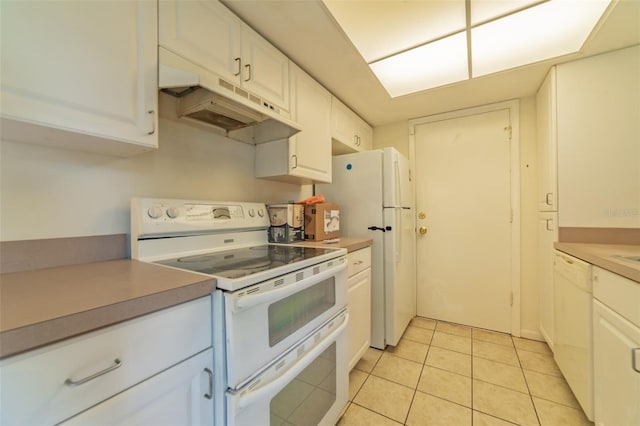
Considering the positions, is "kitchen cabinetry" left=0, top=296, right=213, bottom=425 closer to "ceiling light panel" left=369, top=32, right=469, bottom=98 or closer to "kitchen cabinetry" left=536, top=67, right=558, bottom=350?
"ceiling light panel" left=369, top=32, right=469, bottom=98

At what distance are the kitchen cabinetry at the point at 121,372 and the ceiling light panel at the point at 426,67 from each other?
6.46 feet

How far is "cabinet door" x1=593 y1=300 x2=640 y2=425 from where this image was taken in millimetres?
938

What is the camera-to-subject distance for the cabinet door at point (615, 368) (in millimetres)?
938

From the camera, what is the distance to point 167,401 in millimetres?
665

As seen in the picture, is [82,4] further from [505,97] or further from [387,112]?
[505,97]

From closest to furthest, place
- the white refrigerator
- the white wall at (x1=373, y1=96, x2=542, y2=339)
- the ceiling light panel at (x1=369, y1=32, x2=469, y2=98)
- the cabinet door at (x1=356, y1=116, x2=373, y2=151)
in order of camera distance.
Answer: the ceiling light panel at (x1=369, y1=32, x2=469, y2=98) < the white refrigerator < the white wall at (x1=373, y1=96, x2=542, y2=339) < the cabinet door at (x1=356, y1=116, x2=373, y2=151)

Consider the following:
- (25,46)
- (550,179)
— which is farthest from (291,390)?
(550,179)

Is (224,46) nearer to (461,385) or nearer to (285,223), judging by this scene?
(285,223)

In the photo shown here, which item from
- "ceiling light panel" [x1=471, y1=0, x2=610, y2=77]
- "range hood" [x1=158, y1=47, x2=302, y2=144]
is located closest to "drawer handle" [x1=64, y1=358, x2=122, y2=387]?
"range hood" [x1=158, y1=47, x2=302, y2=144]

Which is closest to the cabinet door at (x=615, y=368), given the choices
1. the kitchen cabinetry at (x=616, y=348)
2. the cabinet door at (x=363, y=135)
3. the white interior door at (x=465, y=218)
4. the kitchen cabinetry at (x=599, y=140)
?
the kitchen cabinetry at (x=616, y=348)

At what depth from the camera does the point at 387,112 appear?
2.70 m

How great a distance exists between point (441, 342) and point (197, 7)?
9.39 ft

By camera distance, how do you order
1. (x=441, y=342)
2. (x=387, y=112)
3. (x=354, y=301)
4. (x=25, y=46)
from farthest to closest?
(x=387, y=112) < (x=441, y=342) < (x=354, y=301) < (x=25, y=46)

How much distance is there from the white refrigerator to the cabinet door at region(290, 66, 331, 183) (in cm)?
30
